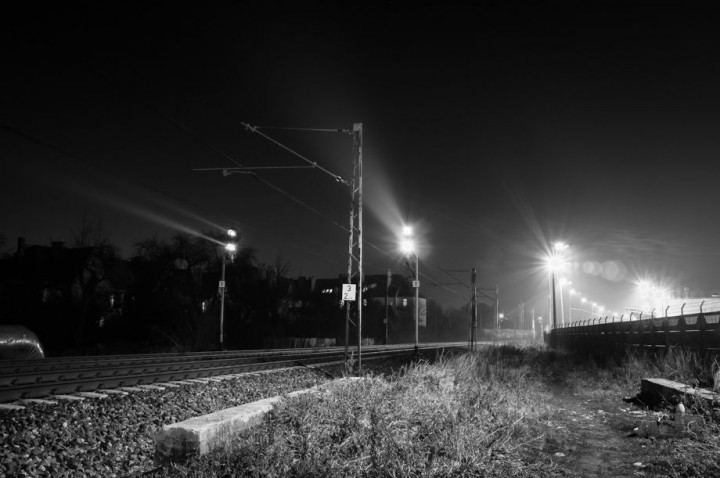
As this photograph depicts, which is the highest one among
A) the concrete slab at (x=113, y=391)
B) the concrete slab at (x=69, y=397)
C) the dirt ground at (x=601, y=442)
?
the concrete slab at (x=69, y=397)

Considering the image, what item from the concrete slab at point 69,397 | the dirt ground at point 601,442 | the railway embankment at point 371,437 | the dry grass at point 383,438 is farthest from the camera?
the concrete slab at point 69,397

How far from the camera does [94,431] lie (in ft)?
23.1

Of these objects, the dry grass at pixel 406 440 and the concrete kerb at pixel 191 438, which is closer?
the dry grass at pixel 406 440

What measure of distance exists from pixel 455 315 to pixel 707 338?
337 feet

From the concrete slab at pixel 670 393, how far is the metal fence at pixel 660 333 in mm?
3915

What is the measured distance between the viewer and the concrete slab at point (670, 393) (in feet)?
25.6

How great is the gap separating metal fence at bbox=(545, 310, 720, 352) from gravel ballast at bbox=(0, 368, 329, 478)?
12.5 metres

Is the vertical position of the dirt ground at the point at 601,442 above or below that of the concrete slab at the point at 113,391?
below

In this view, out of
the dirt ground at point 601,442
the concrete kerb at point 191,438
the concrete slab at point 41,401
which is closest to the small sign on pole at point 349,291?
the dirt ground at point 601,442

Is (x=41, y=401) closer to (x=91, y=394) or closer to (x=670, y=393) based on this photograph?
(x=91, y=394)

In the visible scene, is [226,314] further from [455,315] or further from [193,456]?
[455,315]

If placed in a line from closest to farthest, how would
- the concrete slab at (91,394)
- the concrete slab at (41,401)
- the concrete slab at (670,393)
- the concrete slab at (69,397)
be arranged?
the concrete slab at (670,393) → the concrete slab at (41,401) → the concrete slab at (69,397) → the concrete slab at (91,394)

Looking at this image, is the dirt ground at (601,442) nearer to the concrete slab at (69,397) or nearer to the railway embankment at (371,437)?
the railway embankment at (371,437)

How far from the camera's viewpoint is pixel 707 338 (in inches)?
565
